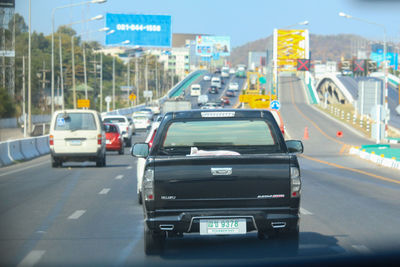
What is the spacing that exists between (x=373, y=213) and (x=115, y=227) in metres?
4.84

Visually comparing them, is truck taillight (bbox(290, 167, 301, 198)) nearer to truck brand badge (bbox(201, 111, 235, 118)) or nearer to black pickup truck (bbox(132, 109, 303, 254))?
black pickup truck (bbox(132, 109, 303, 254))

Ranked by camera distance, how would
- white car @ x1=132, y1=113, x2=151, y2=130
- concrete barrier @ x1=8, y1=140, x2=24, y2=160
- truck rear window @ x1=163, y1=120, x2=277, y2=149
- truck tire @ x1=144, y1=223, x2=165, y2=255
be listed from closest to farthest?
truck tire @ x1=144, y1=223, x2=165, y2=255
truck rear window @ x1=163, y1=120, x2=277, y2=149
concrete barrier @ x1=8, y1=140, x2=24, y2=160
white car @ x1=132, y1=113, x2=151, y2=130

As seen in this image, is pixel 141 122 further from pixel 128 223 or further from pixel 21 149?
pixel 128 223

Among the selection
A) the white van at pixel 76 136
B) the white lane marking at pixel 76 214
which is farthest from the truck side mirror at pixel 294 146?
the white van at pixel 76 136

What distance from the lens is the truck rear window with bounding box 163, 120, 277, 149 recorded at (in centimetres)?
977

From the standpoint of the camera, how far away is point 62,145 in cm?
2767

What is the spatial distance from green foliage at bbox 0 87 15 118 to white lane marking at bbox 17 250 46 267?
70.7 meters

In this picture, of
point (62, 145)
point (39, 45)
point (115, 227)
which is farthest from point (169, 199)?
point (39, 45)

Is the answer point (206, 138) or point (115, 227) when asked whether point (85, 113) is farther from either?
point (206, 138)

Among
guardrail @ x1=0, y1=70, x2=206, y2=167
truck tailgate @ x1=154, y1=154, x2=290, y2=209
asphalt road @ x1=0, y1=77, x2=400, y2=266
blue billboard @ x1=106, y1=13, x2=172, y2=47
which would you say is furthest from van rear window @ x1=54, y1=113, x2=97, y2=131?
blue billboard @ x1=106, y1=13, x2=172, y2=47

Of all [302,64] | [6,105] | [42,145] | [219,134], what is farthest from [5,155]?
[302,64]

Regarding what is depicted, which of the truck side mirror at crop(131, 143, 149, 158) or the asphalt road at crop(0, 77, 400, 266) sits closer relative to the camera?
the asphalt road at crop(0, 77, 400, 266)

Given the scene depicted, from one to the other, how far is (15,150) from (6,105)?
4808 centimetres

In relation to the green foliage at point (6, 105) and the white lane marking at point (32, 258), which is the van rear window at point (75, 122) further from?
the green foliage at point (6, 105)
